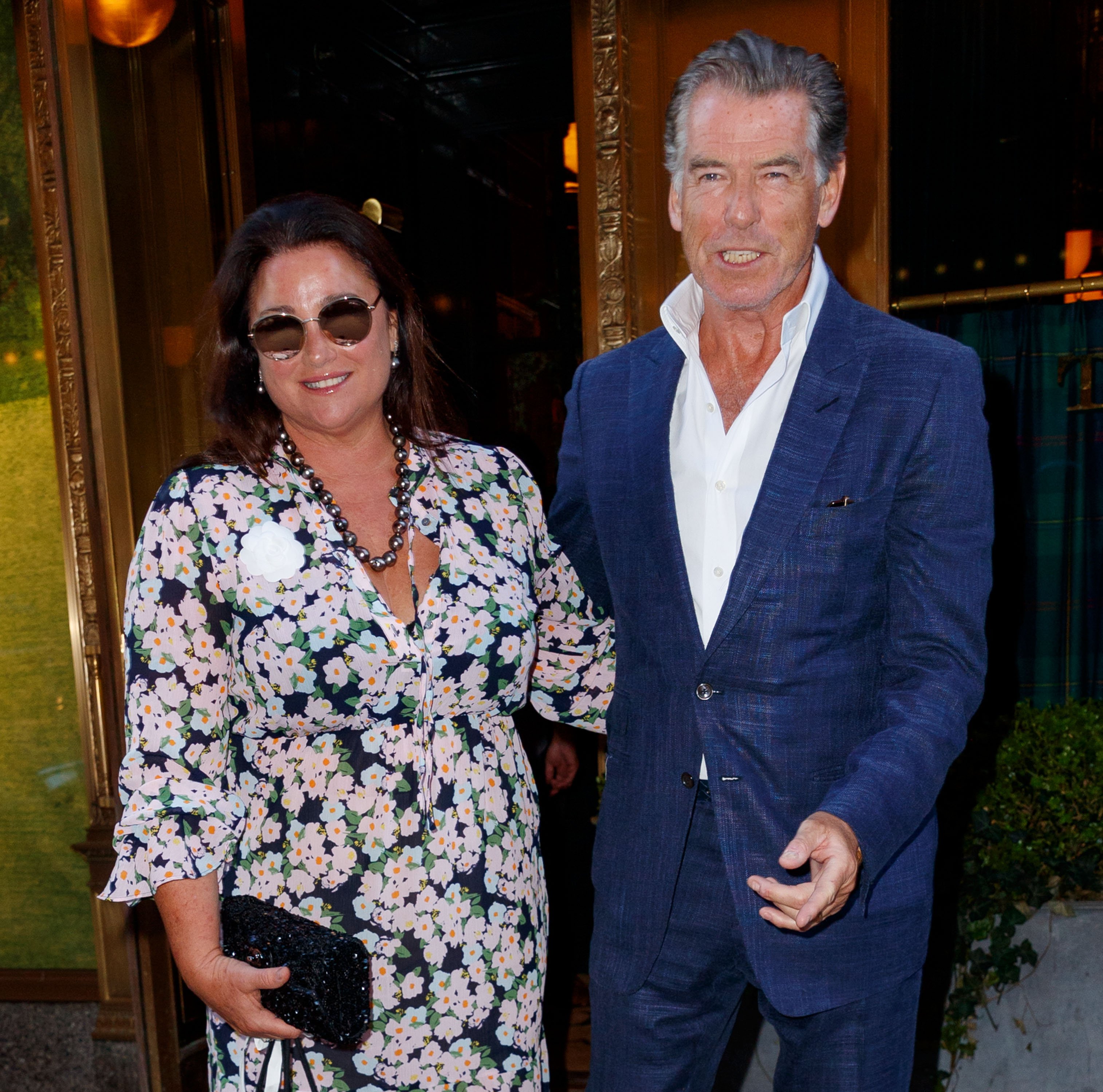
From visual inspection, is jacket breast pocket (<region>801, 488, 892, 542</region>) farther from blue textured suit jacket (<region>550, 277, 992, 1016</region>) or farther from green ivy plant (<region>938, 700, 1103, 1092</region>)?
green ivy plant (<region>938, 700, 1103, 1092</region>)

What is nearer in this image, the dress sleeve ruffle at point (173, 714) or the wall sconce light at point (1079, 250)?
the dress sleeve ruffle at point (173, 714)

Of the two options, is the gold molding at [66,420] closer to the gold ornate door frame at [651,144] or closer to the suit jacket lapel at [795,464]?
the gold ornate door frame at [651,144]

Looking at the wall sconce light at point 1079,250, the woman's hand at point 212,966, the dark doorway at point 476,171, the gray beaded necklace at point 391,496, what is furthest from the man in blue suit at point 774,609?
the dark doorway at point 476,171

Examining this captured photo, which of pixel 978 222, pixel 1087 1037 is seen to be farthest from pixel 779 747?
pixel 978 222

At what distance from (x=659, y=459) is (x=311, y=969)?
89 centimetres

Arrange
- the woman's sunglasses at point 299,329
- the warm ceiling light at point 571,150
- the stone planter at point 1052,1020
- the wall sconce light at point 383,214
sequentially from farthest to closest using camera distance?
the warm ceiling light at point 571,150
the wall sconce light at point 383,214
the stone planter at point 1052,1020
the woman's sunglasses at point 299,329

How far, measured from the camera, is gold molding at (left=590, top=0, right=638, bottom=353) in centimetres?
311

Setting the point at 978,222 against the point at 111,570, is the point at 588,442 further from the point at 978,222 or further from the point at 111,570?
the point at 978,222

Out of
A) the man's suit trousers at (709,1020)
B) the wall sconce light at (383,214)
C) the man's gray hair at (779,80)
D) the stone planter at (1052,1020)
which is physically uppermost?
the wall sconce light at (383,214)

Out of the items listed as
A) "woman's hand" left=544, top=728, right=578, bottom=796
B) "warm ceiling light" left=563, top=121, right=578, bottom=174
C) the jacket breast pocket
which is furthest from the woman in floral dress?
"warm ceiling light" left=563, top=121, right=578, bottom=174

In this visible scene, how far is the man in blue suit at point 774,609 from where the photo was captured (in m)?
1.49

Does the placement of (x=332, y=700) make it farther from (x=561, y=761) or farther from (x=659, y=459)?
(x=561, y=761)

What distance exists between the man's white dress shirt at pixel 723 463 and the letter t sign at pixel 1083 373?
231 cm

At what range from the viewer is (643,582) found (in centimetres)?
167
